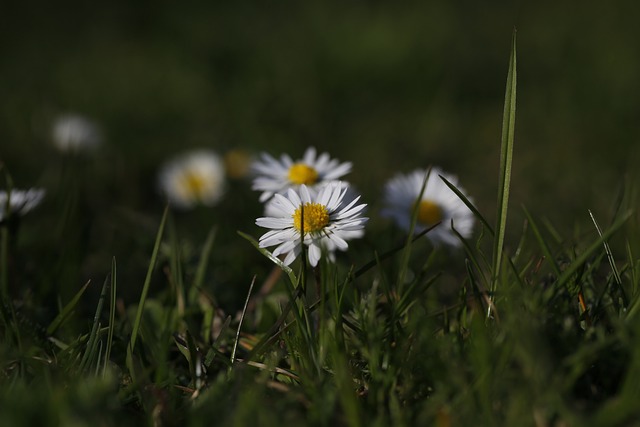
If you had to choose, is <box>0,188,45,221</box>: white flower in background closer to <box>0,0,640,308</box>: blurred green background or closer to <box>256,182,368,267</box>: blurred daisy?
<box>0,0,640,308</box>: blurred green background

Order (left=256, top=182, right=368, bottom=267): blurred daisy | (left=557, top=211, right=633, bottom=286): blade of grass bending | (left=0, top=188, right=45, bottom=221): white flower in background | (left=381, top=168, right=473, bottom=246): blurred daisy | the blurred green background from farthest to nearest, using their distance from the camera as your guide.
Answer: the blurred green background < (left=381, top=168, right=473, bottom=246): blurred daisy < (left=0, top=188, right=45, bottom=221): white flower in background < (left=256, top=182, right=368, bottom=267): blurred daisy < (left=557, top=211, right=633, bottom=286): blade of grass bending

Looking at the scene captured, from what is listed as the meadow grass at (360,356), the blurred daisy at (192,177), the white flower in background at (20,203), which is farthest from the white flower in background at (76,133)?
the meadow grass at (360,356)

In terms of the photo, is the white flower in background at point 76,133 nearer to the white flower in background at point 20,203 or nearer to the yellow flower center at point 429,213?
the white flower in background at point 20,203

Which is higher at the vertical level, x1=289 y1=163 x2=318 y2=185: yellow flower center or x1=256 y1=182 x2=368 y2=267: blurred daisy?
x1=289 y1=163 x2=318 y2=185: yellow flower center

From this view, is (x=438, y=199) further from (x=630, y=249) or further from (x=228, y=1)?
(x=228, y=1)

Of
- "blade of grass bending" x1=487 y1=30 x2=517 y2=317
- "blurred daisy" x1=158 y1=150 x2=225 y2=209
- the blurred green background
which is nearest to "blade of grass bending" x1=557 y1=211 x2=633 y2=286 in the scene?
"blade of grass bending" x1=487 y1=30 x2=517 y2=317

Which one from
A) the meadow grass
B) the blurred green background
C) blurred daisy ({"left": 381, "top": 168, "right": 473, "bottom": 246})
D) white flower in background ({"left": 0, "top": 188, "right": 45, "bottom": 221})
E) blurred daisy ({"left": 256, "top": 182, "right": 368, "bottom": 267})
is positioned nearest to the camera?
the meadow grass

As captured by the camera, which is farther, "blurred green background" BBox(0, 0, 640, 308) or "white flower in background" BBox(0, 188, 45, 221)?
"blurred green background" BBox(0, 0, 640, 308)
